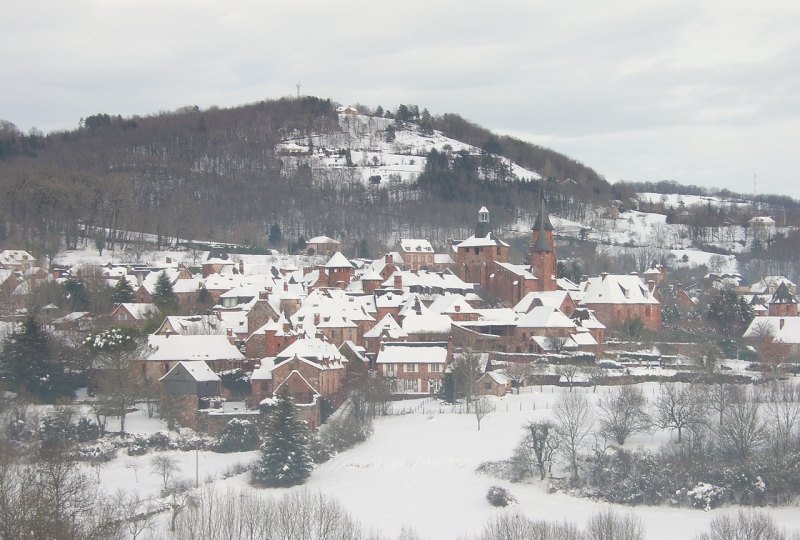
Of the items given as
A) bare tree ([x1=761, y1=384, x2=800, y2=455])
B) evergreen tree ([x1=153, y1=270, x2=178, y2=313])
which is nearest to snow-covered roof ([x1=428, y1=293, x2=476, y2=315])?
evergreen tree ([x1=153, y1=270, x2=178, y2=313])

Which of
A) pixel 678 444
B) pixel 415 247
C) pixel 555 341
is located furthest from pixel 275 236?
pixel 678 444

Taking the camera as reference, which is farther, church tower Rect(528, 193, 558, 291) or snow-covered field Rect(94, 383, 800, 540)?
church tower Rect(528, 193, 558, 291)

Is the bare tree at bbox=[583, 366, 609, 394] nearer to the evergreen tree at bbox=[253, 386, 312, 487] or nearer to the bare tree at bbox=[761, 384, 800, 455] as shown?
the bare tree at bbox=[761, 384, 800, 455]

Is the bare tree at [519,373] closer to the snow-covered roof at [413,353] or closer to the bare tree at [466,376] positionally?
the bare tree at [466,376]

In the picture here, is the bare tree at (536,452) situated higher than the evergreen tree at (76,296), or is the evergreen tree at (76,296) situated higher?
the evergreen tree at (76,296)

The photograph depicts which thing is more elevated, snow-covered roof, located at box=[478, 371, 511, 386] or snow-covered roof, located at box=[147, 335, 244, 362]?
snow-covered roof, located at box=[147, 335, 244, 362]

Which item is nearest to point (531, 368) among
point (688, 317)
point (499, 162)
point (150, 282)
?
point (688, 317)

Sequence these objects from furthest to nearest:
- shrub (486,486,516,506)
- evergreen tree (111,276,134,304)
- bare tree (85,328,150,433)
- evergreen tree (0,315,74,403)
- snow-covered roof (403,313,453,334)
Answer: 1. evergreen tree (111,276,134,304)
2. snow-covered roof (403,313,453,334)
3. evergreen tree (0,315,74,403)
4. bare tree (85,328,150,433)
5. shrub (486,486,516,506)

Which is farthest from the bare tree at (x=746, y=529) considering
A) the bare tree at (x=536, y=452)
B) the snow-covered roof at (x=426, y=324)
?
the snow-covered roof at (x=426, y=324)

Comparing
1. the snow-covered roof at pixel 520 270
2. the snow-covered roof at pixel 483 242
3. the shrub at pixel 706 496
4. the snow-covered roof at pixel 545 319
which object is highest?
the snow-covered roof at pixel 483 242
